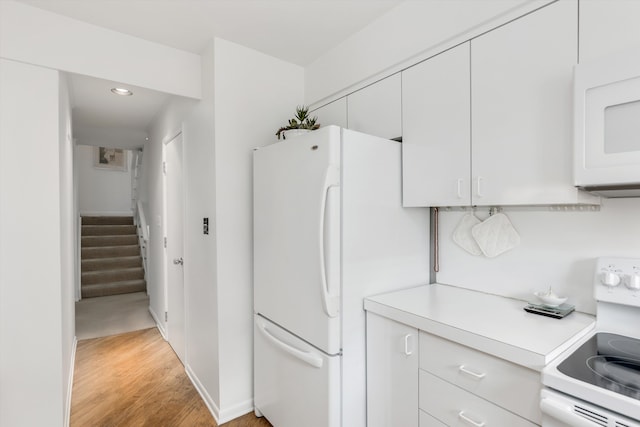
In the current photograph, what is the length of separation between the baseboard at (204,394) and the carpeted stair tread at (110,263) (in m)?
3.97

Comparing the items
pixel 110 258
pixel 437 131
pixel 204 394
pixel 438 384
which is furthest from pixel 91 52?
pixel 110 258

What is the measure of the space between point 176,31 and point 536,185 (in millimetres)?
2246

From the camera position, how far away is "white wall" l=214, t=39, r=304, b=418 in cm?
217

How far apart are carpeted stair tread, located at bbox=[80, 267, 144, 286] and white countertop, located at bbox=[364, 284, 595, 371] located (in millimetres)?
5498

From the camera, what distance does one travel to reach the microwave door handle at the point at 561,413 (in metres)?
0.87

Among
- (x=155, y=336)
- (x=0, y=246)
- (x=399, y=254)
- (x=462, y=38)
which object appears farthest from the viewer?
(x=155, y=336)

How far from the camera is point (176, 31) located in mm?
2105

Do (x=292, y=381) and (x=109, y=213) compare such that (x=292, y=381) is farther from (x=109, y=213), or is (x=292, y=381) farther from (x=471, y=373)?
(x=109, y=213)

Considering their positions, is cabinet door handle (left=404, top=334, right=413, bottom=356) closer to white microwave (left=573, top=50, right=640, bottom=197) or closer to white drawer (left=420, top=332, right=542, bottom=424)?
white drawer (left=420, top=332, right=542, bottom=424)

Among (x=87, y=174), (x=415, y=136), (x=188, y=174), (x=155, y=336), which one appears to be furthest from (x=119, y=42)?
(x=87, y=174)

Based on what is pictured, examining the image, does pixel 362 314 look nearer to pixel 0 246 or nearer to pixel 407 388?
pixel 407 388

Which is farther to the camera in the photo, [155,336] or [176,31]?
[155,336]

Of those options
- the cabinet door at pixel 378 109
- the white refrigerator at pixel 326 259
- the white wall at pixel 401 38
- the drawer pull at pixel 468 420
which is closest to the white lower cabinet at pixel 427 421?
the drawer pull at pixel 468 420

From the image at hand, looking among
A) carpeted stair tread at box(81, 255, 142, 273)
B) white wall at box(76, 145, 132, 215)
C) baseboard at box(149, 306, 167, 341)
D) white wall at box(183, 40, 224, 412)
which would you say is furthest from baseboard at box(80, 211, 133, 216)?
white wall at box(183, 40, 224, 412)
